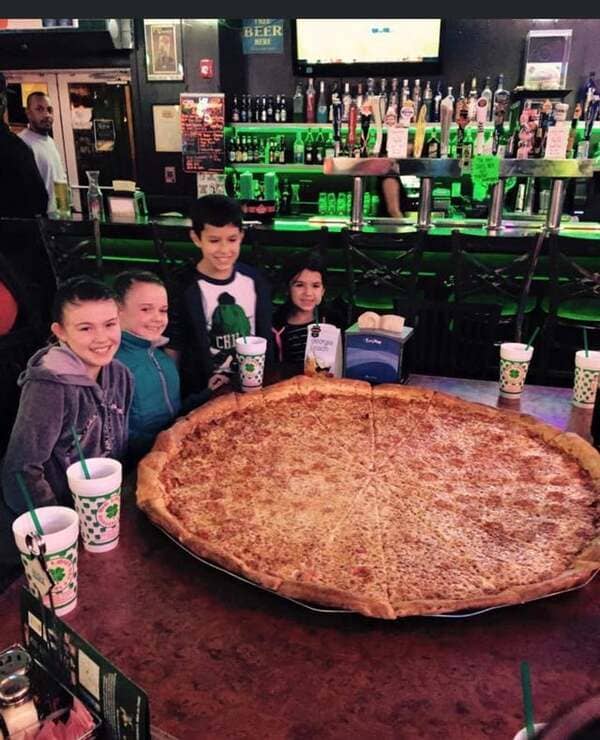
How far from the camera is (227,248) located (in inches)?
112

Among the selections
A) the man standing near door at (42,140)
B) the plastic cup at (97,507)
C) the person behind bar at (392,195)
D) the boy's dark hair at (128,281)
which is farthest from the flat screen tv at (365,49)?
the plastic cup at (97,507)

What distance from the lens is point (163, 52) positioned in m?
6.98

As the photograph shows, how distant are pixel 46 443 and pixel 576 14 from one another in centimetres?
167

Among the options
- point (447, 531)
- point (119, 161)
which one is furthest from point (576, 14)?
point (119, 161)

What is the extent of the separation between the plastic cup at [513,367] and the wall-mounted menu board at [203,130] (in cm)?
558

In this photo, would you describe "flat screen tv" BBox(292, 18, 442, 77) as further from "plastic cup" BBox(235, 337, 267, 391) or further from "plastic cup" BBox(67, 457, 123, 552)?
"plastic cup" BBox(67, 457, 123, 552)

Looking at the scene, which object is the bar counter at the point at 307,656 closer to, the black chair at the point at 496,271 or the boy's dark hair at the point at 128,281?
the boy's dark hair at the point at 128,281

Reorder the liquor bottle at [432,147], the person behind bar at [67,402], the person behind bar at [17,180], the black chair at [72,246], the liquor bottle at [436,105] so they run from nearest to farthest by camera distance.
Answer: the person behind bar at [67,402]
the black chair at [72,246]
the person behind bar at [17,180]
the liquor bottle at [432,147]
the liquor bottle at [436,105]

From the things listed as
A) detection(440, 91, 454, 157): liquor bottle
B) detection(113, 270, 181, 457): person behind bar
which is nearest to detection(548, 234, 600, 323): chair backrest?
detection(440, 91, 454, 157): liquor bottle

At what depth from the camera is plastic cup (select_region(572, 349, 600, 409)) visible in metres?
2.07

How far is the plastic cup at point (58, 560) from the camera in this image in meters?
→ 1.12

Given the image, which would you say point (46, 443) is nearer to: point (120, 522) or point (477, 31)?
point (120, 522)

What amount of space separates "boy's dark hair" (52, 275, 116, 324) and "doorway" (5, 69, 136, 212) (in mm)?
6217

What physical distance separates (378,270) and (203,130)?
379 cm
